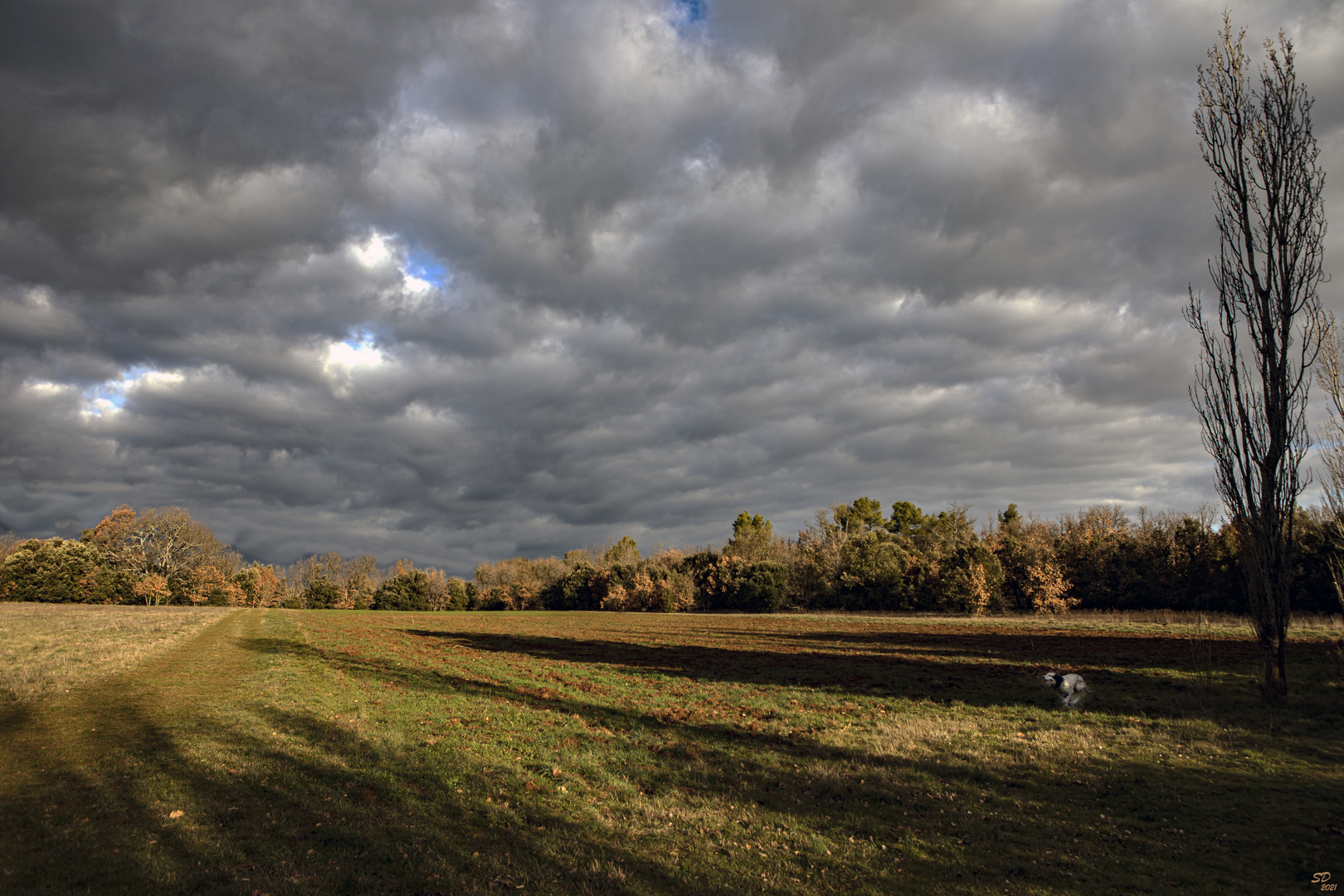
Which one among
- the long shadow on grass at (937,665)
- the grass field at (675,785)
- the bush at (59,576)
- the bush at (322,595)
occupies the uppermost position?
the grass field at (675,785)

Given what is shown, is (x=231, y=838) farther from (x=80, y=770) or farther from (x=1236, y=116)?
(x=1236, y=116)

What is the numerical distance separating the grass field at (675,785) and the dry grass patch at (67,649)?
3.91 feet

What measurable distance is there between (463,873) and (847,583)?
65.0 metres

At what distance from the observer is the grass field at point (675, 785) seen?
643cm

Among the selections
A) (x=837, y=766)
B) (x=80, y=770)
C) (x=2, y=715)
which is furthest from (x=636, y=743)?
(x=2, y=715)

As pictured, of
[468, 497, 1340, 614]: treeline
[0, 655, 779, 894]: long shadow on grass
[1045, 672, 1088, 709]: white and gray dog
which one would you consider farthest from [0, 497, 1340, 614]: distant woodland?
[0, 655, 779, 894]: long shadow on grass

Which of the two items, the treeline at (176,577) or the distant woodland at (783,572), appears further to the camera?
the treeline at (176,577)

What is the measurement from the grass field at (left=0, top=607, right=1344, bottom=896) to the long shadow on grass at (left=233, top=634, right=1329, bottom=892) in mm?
52

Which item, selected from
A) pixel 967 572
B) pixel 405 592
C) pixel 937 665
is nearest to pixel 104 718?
pixel 937 665

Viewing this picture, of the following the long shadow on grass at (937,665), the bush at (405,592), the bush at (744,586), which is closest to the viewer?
the long shadow on grass at (937,665)

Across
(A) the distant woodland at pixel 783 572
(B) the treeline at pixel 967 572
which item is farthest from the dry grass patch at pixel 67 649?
(B) the treeline at pixel 967 572

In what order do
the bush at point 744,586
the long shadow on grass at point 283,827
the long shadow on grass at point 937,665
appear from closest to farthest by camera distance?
1. the long shadow on grass at point 283,827
2. the long shadow on grass at point 937,665
3. the bush at point 744,586

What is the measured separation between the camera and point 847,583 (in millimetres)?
66250

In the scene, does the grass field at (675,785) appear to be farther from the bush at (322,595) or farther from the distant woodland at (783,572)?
the bush at (322,595)
